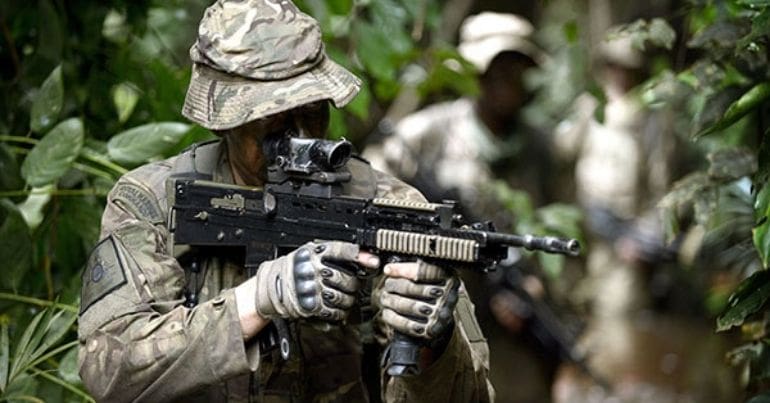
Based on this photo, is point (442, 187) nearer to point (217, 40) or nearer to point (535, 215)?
point (535, 215)

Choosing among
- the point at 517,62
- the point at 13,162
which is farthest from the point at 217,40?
the point at 517,62

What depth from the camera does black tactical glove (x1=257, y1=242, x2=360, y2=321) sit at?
4.02 m

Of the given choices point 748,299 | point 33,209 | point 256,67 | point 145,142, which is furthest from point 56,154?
point 748,299

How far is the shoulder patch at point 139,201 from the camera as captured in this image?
14.6ft

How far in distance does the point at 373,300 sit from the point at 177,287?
1.76 feet

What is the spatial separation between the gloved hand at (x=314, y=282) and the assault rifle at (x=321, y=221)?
2.7 inches

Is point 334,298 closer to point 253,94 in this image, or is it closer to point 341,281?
point 341,281

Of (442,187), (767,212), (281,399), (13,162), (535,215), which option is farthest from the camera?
(442,187)

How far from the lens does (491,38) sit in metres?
9.39

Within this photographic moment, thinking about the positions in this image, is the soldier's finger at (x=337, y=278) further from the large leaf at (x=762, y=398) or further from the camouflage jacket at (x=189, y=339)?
the large leaf at (x=762, y=398)

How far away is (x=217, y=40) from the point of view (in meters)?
4.39

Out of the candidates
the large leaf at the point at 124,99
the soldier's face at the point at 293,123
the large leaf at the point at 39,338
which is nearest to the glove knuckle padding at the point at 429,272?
the soldier's face at the point at 293,123

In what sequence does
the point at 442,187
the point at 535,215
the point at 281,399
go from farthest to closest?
the point at 442,187 < the point at 535,215 < the point at 281,399

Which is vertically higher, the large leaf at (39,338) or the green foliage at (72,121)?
the green foliage at (72,121)
